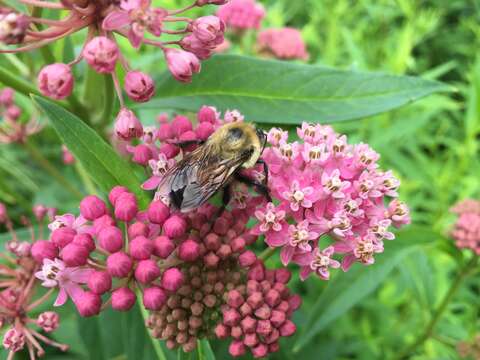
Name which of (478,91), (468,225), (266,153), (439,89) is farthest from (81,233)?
(478,91)

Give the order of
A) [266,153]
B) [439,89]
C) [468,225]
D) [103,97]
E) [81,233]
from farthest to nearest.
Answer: [468,225]
[103,97]
[439,89]
[266,153]
[81,233]

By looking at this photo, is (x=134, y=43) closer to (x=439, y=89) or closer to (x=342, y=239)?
(x=342, y=239)

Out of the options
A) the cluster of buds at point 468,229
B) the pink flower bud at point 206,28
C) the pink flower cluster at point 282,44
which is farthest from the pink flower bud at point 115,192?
the pink flower cluster at point 282,44

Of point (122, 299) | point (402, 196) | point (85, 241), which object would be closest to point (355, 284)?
point (122, 299)

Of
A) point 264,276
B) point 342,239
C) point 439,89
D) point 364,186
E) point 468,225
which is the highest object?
point 439,89

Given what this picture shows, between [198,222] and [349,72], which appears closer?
[198,222]

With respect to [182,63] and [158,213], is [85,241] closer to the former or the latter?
[158,213]
